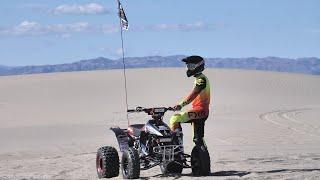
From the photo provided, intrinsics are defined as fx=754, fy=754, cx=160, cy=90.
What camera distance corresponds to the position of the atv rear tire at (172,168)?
11.5 meters

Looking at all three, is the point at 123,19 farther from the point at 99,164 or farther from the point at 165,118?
A: the point at 165,118

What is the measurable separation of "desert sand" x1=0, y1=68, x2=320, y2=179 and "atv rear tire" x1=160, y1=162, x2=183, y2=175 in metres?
0.18

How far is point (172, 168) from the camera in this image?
1176cm

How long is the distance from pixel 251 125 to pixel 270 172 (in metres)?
13.0

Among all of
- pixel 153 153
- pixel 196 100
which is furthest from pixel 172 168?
pixel 196 100

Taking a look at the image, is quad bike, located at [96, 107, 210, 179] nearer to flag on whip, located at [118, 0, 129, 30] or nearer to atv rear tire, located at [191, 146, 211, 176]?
atv rear tire, located at [191, 146, 211, 176]

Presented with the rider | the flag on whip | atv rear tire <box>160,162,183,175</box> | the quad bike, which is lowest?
atv rear tire <box>160,162,183,175</box>

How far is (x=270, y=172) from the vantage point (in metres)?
11.6

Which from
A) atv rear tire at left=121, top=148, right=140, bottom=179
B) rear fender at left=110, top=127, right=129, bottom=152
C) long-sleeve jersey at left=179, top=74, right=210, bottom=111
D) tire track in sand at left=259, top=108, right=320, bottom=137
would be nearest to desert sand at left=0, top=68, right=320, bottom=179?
tire track in sand at left=259, top=108, right=320, bottom=137

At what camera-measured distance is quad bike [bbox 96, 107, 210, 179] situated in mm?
11180

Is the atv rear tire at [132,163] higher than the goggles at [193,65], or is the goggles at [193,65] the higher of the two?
the goggles at [193,65]

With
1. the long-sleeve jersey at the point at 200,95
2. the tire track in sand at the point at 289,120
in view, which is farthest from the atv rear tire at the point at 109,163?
the tire track in sand at the point at 289,120

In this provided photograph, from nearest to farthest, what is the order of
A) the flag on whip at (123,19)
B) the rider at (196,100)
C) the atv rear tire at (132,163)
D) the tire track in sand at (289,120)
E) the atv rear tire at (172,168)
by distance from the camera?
the atv rear tire at (132,163), the rider at (196,100), the atv rear tire at (172,168), the flag on whip at (123,19), the tire track in sand at (289,120)

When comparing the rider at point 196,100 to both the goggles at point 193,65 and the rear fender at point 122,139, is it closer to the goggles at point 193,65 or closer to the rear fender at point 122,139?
the goggles at point 193,65
